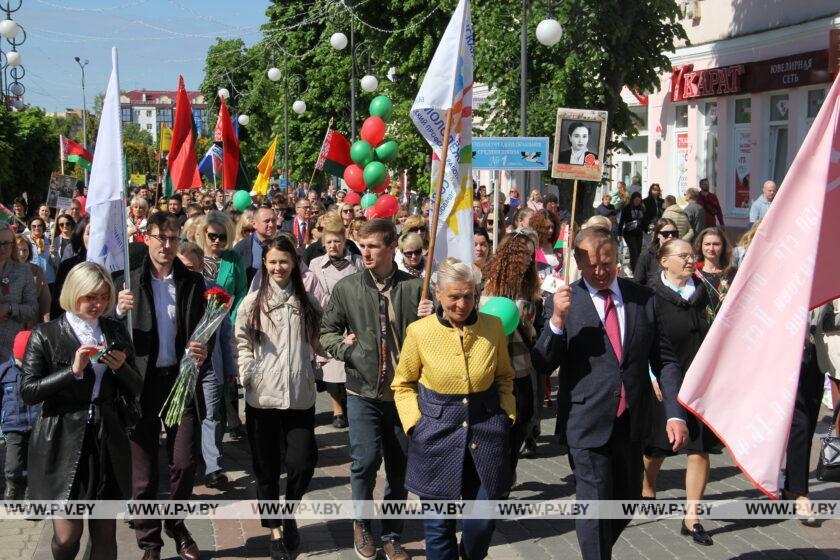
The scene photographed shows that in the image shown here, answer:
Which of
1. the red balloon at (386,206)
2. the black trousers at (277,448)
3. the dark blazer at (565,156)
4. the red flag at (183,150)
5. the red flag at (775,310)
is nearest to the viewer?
the red flag at (775,310)

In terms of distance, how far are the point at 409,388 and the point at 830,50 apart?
17364 mm

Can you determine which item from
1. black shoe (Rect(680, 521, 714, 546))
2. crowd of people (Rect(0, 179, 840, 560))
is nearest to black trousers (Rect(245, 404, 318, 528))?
crowd of people (Rect(0, 179, 840, 560))

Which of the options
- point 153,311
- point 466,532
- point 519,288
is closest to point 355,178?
point 519,288

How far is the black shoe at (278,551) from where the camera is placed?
623cm

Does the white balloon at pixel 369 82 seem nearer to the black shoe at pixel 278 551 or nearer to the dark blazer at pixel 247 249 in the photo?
the dark blazer at pixel 247 249

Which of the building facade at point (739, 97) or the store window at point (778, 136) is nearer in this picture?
the building facade at point (739, 97)

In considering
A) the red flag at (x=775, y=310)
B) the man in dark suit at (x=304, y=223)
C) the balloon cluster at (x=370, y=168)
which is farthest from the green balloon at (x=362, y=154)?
the red flag at (x=775, y=310)

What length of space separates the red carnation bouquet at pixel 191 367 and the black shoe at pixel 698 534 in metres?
Answer: 3.05

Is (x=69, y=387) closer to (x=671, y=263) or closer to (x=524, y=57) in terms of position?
(x=671, y=263)

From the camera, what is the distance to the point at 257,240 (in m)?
9.81

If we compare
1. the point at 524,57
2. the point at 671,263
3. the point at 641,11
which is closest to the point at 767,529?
the point at 671,263

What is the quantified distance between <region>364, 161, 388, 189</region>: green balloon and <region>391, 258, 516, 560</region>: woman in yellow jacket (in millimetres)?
12343

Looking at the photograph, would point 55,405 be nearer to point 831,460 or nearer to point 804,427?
point 831,460

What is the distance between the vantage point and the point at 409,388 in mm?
5434
